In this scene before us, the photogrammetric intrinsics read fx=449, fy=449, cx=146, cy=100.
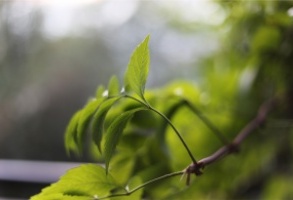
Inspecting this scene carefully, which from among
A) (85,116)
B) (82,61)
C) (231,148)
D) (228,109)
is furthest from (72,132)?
(82,61)

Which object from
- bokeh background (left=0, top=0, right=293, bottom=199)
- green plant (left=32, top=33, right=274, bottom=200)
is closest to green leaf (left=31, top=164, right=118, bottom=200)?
green plant (left=32, top=33, right=274, bottom=200)

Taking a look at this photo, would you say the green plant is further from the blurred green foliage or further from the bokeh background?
the bokeh background

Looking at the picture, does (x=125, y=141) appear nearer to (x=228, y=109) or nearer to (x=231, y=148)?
(x=231, y=148)

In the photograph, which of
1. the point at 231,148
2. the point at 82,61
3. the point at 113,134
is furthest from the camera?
the point at 82,61

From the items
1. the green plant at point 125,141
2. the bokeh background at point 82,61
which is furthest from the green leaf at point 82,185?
the bokeh background at point 82,61

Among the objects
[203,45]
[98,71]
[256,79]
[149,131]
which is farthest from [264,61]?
[98,71]

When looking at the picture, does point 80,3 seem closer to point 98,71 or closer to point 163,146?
point 98,71
